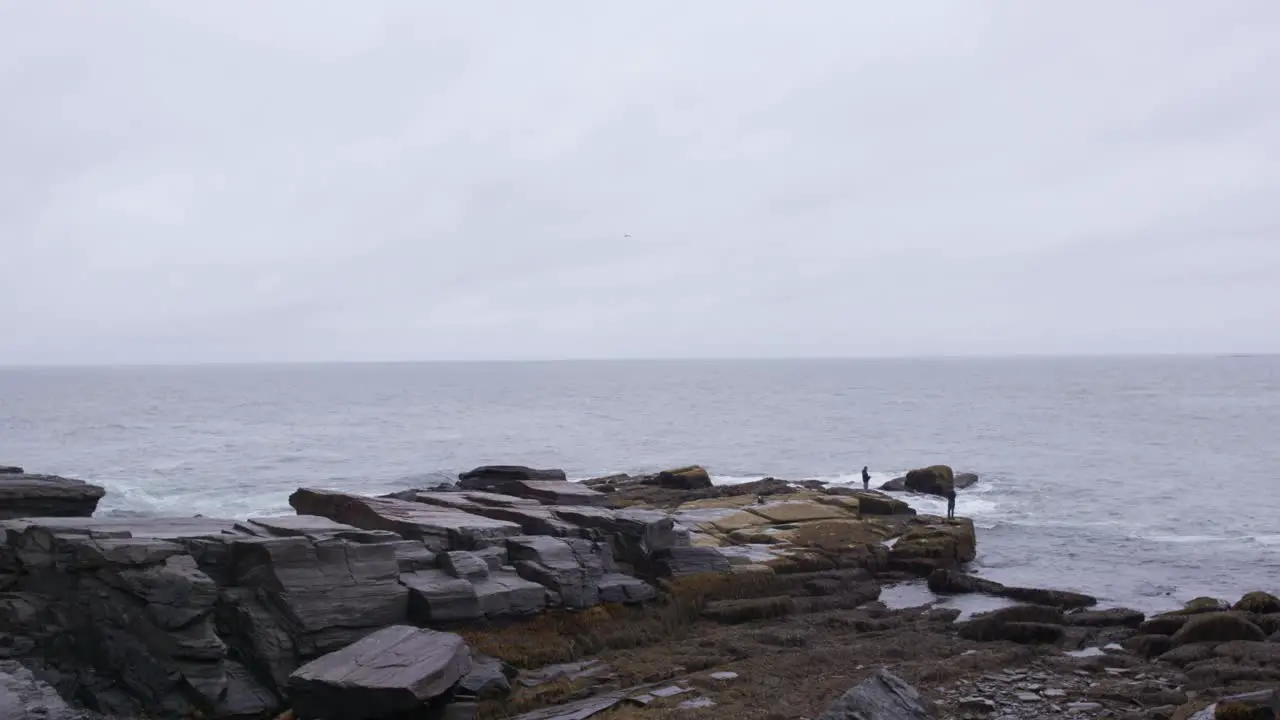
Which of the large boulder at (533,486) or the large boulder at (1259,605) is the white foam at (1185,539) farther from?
the large boulder at (533,486)

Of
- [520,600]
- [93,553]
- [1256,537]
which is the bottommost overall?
→ [1256,537]

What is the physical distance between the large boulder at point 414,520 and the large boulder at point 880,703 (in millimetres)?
8439

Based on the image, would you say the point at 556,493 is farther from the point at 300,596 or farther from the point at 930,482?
the point at 930,482

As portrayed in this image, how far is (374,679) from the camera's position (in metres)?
13.5

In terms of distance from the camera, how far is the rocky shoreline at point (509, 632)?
14.6 metres

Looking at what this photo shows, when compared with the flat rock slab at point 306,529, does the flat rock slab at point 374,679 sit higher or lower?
lower

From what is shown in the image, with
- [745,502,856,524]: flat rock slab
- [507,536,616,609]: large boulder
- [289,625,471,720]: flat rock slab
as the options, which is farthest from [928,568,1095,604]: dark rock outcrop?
[289,625,471,720]: flat rock slab

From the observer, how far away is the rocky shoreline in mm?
14594

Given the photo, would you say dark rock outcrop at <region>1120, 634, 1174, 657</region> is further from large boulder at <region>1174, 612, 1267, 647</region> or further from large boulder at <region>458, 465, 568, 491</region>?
large boulder at <region>458, 465, 568, 491</region>

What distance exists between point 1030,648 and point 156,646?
49.8ft

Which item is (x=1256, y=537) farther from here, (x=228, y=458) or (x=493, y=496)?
(x=228, y=458)

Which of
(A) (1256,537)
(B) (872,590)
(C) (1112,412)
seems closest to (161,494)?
(B) (872,590)

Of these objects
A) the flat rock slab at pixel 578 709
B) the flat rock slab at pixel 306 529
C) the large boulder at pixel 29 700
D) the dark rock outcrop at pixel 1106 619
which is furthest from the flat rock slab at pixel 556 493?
the large boulder at pixel 29 700

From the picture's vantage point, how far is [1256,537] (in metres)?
35.9
